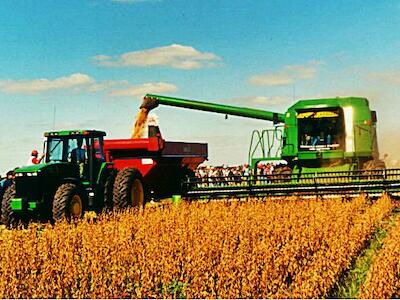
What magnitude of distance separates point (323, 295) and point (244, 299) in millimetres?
745

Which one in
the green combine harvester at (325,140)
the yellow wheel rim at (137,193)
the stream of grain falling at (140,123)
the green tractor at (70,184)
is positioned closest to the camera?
the green tractor at (70,184)

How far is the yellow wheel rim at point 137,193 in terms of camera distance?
12500 millimetres

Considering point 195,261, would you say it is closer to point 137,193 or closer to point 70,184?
point 70,184

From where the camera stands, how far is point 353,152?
50.1 ft

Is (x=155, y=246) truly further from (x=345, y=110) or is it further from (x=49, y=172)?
(x=345, y=110)

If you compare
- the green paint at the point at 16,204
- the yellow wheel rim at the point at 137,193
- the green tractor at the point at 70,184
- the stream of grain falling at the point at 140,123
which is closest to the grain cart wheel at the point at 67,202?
the green tractor at the point at 70,184

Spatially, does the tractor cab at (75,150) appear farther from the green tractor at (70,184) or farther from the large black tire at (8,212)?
the large black tire at (8,212)

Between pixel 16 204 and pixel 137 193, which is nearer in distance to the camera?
pixel 16 204

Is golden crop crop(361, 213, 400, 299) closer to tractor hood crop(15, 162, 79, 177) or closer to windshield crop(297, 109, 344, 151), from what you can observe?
tractor hood crop(15, 162, 79, 177)

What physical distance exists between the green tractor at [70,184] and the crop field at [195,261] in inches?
74.7

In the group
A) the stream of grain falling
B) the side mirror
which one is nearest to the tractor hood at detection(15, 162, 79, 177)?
the stream of grain falling

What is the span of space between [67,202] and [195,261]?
15.7 ft

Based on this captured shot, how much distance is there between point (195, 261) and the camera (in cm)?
607

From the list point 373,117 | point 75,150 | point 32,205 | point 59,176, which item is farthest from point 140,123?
point 32,205
